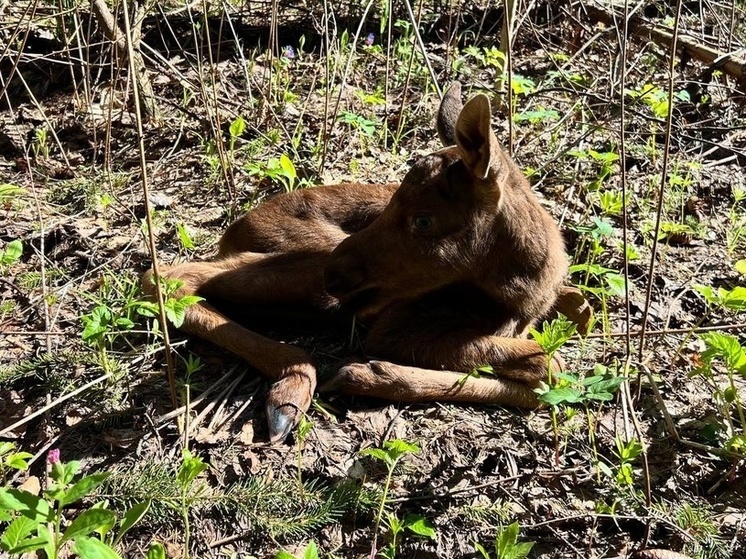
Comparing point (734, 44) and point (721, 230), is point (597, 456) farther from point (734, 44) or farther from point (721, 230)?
point (734, 44)

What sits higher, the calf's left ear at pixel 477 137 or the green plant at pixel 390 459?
the calf's left ear at pixel 477 137

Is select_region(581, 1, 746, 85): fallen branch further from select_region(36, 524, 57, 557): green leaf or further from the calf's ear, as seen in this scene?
select_region(36, 524, 57, 557): green leaf

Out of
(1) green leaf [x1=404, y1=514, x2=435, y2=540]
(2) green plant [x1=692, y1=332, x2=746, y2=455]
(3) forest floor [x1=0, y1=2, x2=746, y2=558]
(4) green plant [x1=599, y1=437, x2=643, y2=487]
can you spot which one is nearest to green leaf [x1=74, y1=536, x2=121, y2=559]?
(3) forest floor [x1=0, y1=2, x2=746, y2=558]

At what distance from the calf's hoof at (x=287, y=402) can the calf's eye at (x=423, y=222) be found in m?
1.04

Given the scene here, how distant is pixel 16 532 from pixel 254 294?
7.54 ft

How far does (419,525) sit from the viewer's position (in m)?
3.50

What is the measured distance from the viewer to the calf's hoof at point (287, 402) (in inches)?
158

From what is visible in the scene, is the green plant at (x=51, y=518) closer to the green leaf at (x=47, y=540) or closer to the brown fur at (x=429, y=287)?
the green leaf at (x=47, y=540)

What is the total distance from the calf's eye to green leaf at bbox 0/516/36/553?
2504mm

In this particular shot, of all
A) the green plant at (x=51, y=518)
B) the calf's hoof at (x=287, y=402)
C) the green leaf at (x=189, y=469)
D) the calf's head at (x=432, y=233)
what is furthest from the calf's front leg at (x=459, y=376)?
the green plant at (x=51, y=518)

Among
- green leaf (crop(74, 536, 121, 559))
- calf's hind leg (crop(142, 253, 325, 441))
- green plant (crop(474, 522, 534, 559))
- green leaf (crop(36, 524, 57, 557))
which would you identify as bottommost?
green plant (crop(474, 522, 534, 559))

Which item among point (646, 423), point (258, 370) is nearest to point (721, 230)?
point (646, 423)

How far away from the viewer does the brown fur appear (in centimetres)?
427

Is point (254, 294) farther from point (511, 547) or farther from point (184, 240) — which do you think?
point (511, 547)
